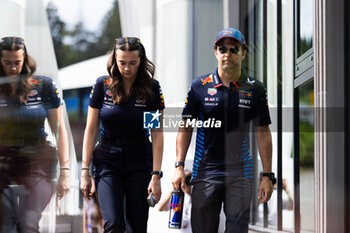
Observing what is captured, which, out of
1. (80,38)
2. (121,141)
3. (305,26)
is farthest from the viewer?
(80,38)

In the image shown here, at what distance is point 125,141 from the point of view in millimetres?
2949

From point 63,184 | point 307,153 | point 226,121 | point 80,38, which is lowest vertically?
point 63,184

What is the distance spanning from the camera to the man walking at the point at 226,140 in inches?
116

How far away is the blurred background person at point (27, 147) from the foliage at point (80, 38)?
0.21 meters

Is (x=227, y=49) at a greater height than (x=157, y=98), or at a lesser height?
greater

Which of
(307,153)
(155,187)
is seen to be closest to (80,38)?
(155,187)

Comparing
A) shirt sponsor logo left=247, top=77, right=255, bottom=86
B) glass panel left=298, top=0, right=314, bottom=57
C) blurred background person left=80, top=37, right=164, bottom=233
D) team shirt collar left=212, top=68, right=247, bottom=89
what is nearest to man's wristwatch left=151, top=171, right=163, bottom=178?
blurred background person left=80, top=37, right=164, bottom=233

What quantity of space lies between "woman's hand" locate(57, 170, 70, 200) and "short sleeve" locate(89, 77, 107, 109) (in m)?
0.48

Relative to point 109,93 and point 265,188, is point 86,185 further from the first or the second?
point 265,188

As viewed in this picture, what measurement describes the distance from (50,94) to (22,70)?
226 mm

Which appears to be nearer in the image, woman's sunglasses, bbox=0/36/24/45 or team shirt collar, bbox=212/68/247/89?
team shirt collar, bbox=212/68/247/89

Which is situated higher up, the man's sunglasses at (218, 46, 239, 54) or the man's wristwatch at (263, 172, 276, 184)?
the man's sunglasses at (218, 46, 239, 54)

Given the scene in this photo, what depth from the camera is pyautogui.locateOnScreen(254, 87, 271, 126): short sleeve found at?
307cm

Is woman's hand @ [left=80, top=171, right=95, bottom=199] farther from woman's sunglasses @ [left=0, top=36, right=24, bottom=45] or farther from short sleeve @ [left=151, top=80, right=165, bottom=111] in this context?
woman's sunglasses @ [left=0, top=36, right=24, bottom=45]
